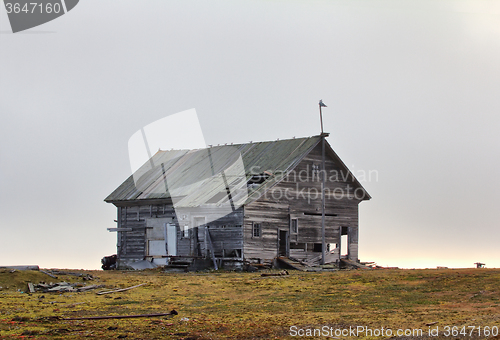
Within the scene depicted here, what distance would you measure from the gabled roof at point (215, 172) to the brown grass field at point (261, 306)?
5874 millimetres

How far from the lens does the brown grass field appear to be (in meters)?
16.5

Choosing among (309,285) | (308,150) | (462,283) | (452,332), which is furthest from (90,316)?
(308,150)

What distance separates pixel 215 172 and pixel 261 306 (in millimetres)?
19776

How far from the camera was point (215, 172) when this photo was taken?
1624 inches

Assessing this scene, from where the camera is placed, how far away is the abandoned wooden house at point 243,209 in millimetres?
36469

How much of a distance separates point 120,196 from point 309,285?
66.2 ft

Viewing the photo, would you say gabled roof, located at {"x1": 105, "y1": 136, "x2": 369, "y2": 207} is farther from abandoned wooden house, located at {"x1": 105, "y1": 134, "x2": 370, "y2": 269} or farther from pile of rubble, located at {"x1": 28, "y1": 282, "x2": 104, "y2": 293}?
pile of rubble, located at {"x1": 28, "y1": 282, "x2": 104, "y2": 293}

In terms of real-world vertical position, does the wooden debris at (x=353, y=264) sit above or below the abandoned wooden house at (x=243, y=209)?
below

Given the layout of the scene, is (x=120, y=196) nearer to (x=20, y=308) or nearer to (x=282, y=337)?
(x=20, y=308)

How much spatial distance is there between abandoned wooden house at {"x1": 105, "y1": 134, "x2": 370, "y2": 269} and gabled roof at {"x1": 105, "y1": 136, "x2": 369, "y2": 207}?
0.20 feet

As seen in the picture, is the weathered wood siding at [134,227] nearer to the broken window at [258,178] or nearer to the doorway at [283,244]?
the broken window at [258,178]

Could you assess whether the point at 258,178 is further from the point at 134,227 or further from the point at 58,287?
the point at 58,287
